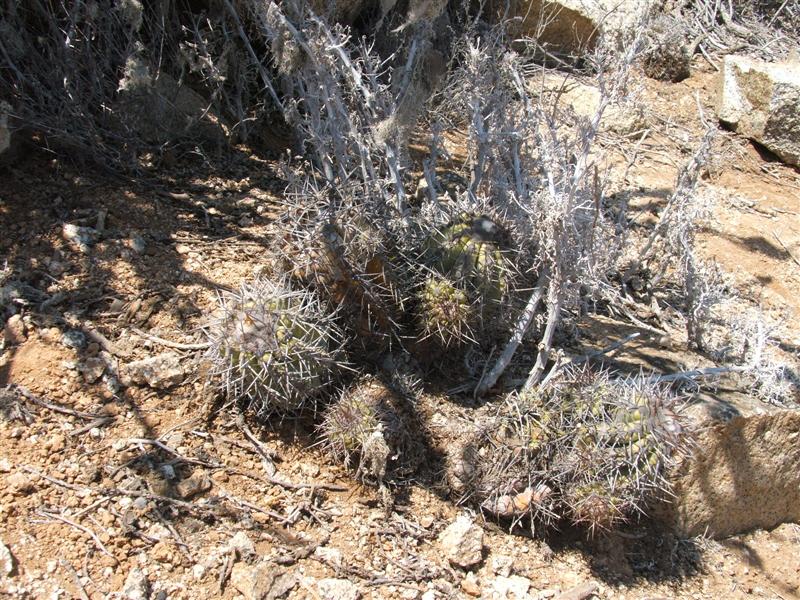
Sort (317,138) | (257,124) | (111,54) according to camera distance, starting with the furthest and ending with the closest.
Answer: (257,124), (111,54), (317,138)

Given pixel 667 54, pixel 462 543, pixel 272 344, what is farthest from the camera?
pixel 667 54

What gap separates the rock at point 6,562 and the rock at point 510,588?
158 centimetres

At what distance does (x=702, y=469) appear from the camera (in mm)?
3279

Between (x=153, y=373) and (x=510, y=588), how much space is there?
157cm

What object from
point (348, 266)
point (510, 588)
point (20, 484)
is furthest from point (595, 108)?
point (20, 484)

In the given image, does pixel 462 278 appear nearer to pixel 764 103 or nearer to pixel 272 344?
pixel 272 344

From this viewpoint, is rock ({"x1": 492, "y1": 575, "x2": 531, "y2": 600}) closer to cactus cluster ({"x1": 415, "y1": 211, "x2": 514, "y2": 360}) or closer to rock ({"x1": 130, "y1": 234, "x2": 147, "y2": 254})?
cactus cluster ({"x1": 415, "y1": 211, "x2": 514, "y2": 360})

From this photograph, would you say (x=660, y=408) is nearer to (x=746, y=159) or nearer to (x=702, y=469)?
(x=702, y=469)

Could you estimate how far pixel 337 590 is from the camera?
2551mm

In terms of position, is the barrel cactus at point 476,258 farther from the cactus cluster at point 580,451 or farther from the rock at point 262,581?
the rock at point 262,581

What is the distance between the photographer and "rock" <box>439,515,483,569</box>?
279cm

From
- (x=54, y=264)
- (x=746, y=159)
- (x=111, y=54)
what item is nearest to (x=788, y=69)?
(x=746, y=159)

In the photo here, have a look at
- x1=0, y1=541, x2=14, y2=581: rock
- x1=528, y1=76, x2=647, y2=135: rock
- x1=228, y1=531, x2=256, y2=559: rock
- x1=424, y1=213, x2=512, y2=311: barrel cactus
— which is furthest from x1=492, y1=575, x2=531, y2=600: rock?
x1=528, y1=76, x2=647, y2=135: rock

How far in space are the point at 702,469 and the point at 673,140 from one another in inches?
147
